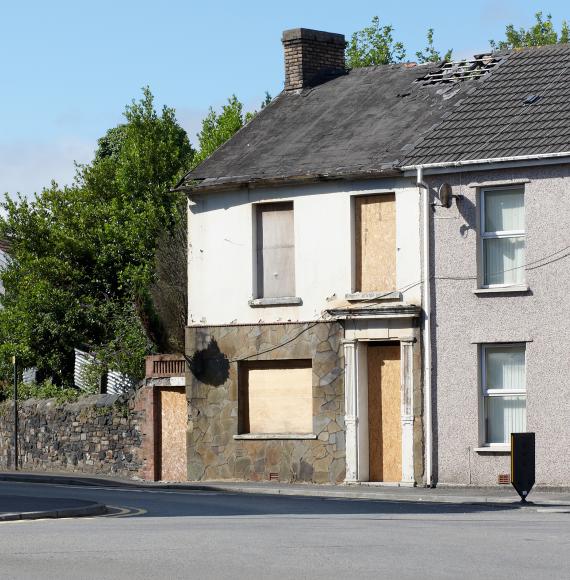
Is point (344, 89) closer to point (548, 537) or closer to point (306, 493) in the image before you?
point (306, 493)

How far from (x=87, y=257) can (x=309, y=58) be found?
13484 mm

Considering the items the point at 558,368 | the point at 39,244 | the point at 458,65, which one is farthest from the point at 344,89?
the point at 39,244

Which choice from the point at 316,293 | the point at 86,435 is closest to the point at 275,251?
the point at 316,293

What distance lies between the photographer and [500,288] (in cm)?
2619

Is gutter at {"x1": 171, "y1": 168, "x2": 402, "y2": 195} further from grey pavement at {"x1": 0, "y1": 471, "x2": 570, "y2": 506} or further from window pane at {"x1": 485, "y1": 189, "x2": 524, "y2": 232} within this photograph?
grey pavement at {"x1": 0, "y1": 471, "x2": 570, "y2": 506}

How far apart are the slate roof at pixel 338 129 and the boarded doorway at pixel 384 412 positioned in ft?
11.8

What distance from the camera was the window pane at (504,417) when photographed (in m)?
26.2

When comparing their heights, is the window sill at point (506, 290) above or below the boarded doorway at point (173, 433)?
above

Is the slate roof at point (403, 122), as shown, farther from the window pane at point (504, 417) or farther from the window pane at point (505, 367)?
the window pane at point (504, 417)

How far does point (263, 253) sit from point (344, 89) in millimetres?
4991

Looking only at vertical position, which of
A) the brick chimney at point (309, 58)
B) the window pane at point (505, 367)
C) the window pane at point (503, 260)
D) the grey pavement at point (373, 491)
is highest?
the brick chimney at point (309, 58)

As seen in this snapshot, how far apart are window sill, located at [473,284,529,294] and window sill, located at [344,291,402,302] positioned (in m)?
1.72

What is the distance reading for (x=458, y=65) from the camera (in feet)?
101

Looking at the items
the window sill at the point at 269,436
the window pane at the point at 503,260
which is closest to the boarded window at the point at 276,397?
the window sill at the point at 269,436
